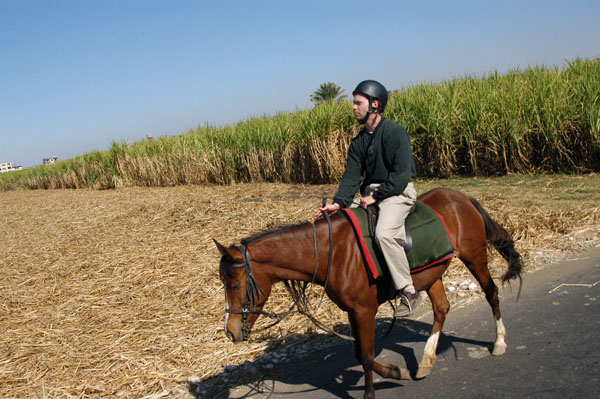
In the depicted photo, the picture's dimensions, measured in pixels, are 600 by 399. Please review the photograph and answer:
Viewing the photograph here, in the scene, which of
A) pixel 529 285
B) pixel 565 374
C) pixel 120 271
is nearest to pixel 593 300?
pixel 529 285

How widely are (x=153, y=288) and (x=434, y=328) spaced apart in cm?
422

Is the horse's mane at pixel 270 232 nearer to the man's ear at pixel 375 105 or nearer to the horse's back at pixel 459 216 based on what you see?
the man's ear at pixel 375 105

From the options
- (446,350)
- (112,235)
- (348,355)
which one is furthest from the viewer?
(112,235)

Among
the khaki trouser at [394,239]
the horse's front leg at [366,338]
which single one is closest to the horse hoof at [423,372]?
the horse's front leg at [366,338]

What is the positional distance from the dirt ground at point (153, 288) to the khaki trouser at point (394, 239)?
189 cm

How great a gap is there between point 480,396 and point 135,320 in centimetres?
416

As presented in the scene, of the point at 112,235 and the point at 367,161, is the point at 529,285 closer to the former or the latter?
the point at 367,161

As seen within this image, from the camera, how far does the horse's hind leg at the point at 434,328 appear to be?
13.2ft

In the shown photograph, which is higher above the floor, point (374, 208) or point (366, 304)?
point (374, 208)

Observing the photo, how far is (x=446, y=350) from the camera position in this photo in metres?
4.41

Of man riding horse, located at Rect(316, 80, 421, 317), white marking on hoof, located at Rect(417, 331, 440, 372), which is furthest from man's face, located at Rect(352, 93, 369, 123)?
white marking on hoof, located at Rect(417, 331, 440, 372)

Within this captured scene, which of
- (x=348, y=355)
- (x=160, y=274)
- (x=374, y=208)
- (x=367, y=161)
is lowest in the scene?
(x=348, y=355)

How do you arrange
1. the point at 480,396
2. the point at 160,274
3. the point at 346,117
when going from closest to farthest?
1. the point at 480,396
2. the point at 160,274
3. the point at 346,117

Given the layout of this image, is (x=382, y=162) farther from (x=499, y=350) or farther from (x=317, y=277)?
(x=499, y=350)
